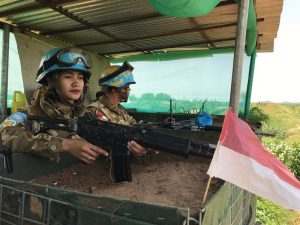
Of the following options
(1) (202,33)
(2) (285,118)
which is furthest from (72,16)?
(2) (285,118)

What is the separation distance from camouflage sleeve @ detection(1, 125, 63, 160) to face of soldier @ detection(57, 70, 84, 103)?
39cm

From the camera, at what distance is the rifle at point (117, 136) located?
1.90 meters

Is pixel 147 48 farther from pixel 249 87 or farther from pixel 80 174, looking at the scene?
pixel 80 174

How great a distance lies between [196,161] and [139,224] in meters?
1.67

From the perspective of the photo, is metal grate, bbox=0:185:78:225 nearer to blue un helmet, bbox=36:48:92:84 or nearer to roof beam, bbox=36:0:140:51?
blue un helmet, bbox=36:48:92:84

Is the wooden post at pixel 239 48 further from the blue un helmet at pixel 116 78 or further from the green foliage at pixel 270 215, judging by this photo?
the green foliage at pixel 270 215

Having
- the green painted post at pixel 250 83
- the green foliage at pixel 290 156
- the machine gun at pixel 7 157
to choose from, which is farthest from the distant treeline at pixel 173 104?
the green foliage at pixel 290 156

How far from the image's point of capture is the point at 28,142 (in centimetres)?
209

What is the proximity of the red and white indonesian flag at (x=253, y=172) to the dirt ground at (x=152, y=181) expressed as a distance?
51 cm

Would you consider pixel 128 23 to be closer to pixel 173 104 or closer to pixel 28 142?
pixel 173 104

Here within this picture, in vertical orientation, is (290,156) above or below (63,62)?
below

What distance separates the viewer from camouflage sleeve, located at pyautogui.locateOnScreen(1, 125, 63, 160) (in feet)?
6.74

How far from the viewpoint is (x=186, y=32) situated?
461 cm

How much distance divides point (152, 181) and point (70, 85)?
89cm
